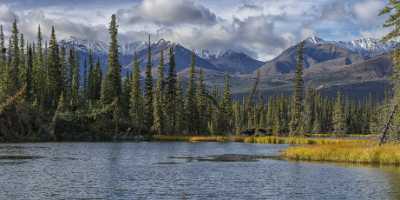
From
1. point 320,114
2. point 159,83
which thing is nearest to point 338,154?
point 159,83

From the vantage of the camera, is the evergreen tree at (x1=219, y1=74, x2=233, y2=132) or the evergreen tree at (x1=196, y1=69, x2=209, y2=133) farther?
the evergreen tree at (x1=219, y1=74, x2=233, y2=132)

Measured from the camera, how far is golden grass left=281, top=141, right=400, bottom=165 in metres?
51.2

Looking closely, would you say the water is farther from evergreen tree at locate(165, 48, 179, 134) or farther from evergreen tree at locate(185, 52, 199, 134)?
evergreen tree at locate(185, 52, 199, 134)

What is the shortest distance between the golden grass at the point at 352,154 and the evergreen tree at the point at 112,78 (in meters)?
55.5

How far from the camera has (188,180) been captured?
3947 cm

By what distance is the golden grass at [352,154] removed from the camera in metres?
51.2

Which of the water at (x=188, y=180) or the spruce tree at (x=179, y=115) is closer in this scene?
the water at (x=188, y=180)

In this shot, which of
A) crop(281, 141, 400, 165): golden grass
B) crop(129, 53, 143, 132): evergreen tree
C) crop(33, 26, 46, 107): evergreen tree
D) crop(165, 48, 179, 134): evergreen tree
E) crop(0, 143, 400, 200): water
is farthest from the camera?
crop(165, 48, 179, 134): evergreen tree

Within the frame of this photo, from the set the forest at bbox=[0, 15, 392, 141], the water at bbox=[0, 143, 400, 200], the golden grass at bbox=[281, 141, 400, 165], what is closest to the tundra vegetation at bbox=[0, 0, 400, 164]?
the forest at bbox=[0, 15, 392, 141]

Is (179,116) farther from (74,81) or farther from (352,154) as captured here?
(352,154)

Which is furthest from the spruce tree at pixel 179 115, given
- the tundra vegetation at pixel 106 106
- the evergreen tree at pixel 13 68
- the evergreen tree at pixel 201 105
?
the evergreen tree at pixel 13 68

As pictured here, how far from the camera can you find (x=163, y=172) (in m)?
44.4

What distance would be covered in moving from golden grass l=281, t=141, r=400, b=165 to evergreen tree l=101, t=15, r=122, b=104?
5554 cm

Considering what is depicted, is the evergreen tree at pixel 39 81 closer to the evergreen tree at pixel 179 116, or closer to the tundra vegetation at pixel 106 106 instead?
the tundra vegetation at pixel 106 106
